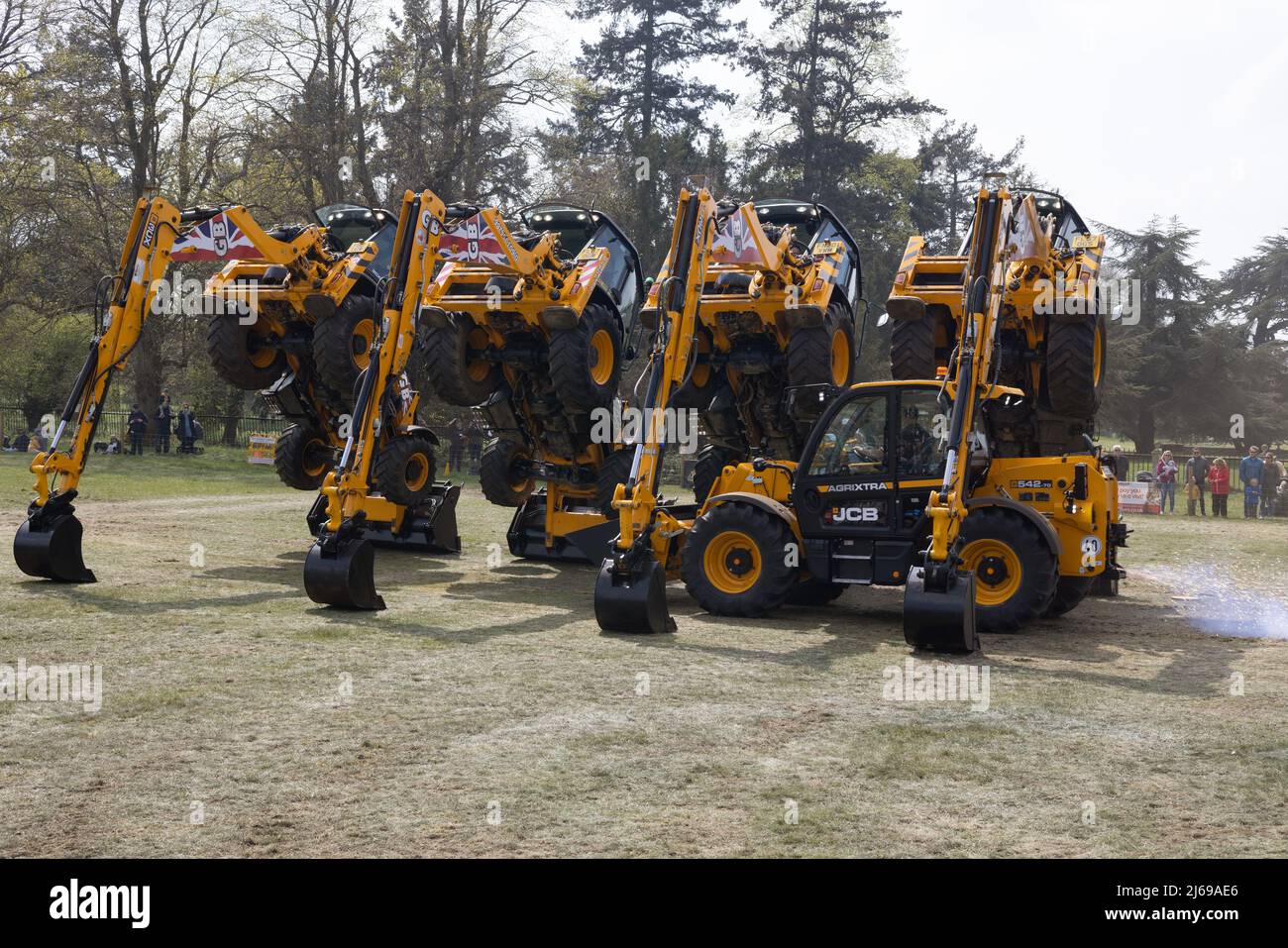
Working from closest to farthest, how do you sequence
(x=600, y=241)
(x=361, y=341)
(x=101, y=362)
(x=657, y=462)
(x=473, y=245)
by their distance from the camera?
(x=657, y=462) < (x=101, y=362) < (x=473, y=245) < (x=361, y=341) < (x=600, y=241)

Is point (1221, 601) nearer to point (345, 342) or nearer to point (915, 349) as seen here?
point (915, 349)

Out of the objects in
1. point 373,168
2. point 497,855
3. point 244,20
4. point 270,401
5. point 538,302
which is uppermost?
point 244,20

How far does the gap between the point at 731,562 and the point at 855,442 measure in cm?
167

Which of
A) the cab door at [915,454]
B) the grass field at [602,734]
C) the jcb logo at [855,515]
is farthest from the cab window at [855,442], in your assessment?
the grass field at [602,734]

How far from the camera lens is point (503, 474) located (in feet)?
60.0

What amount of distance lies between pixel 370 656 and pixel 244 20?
34362 mm

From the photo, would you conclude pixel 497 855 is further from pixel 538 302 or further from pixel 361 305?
pixel 361 305

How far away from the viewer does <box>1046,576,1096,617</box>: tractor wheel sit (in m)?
13.0

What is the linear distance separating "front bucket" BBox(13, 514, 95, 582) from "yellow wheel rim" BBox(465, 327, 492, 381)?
522 cm

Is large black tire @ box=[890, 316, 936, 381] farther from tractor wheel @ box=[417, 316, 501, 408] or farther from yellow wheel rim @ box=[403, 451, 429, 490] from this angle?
yellow wheel rim @ box=[403, 451, 429, 490]

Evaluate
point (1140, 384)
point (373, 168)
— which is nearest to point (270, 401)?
point (373, 168)

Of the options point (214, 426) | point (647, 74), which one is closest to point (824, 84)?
point (647, 74)

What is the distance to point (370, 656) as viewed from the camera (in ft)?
32.2

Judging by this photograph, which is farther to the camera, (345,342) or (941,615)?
(345,342)
